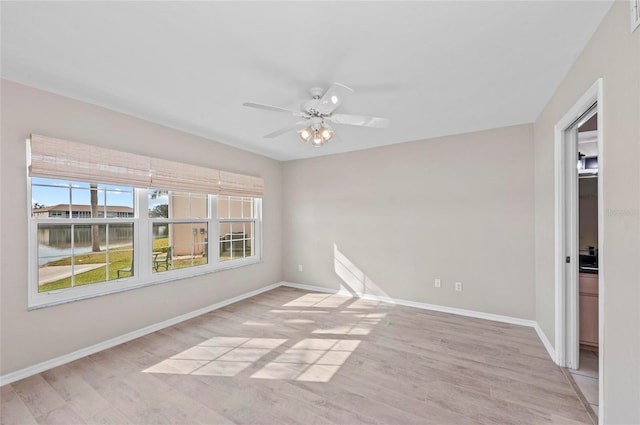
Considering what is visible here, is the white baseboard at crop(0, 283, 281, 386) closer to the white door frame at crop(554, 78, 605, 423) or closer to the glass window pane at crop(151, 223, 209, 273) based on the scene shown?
the glass window pane at crop(151, 223, 209, 273)

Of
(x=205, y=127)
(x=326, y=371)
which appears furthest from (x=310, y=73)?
(x=326, y=371)

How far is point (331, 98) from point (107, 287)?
9.95 feet

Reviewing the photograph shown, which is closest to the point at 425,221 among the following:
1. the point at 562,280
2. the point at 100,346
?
the point at 562,280

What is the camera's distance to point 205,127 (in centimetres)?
339

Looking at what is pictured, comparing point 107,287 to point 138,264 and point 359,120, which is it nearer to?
point 138,264

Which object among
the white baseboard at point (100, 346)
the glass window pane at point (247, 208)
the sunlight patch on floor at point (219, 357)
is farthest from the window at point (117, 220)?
the sunlight patch on floor at point (219, 357)

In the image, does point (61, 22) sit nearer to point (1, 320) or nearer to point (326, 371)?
point (1, 320)

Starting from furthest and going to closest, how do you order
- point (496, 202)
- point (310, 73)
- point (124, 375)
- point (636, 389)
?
point (496, 202), point (124, 375), point (310, 73), point (636, 389)

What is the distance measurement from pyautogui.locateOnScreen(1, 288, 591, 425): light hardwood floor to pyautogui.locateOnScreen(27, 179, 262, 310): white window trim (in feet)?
2.05

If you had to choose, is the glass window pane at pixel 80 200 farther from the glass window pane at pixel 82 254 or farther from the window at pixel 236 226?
the window at pixel 236 226

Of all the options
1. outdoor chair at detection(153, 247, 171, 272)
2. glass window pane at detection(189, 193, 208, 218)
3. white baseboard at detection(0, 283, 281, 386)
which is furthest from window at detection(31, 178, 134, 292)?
glass window pane at detection(189, 193, 208, 218)

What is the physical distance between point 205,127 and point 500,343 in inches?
169

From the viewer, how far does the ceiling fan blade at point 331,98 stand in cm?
189

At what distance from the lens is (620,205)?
1384mm
